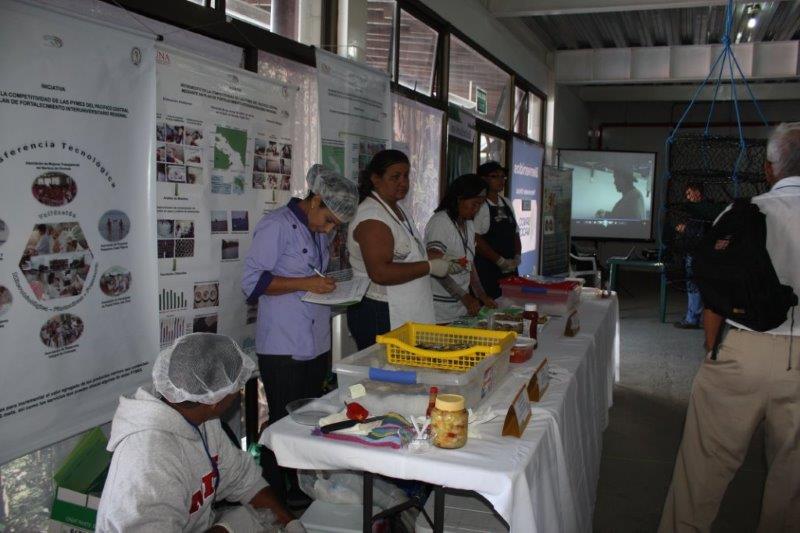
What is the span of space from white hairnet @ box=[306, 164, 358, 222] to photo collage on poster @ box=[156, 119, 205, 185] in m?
0.41

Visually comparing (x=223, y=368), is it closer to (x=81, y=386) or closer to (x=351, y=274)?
(x=81, y=386)

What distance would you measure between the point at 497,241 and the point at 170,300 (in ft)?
8.11

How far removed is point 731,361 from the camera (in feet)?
6.82

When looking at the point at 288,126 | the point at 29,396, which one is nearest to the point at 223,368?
the point at 29,396

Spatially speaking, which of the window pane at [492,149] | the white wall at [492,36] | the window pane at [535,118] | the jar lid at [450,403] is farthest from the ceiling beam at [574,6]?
the jar lid at [450,403]

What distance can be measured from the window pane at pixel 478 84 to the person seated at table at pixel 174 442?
423 cm

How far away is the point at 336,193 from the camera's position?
2.17 meters

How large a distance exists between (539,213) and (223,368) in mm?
6778

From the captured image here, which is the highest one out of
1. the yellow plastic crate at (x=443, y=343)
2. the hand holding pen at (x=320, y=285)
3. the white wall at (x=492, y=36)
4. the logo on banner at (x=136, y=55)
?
the white wall at (x=492, y=36)

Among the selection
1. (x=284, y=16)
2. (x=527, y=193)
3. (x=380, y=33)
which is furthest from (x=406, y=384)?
(x=527, y=193)

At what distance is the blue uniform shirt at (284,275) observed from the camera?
85.4 inches

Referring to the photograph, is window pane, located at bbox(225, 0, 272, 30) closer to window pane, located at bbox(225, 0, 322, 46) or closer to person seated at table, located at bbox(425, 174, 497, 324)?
window pane, located at bbox(225, 0, 322, 46)

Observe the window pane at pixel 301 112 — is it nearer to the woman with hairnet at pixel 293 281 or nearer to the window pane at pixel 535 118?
the woman with hairnet at pixel 293 281

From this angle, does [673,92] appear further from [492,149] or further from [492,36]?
[492,36]
